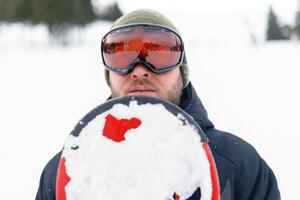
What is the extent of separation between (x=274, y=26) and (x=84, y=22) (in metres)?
20.9

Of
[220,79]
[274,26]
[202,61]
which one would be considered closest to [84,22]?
[274,26]

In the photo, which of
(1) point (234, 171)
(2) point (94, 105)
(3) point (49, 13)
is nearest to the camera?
(1) point (234, 171)

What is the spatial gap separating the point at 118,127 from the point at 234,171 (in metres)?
0.60

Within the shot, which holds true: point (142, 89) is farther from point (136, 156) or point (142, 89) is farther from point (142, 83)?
point (136, 156)

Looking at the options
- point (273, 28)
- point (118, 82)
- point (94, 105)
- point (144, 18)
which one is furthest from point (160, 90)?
point (273, 28)

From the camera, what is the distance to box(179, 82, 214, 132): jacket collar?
2090 mm

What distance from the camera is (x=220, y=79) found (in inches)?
604

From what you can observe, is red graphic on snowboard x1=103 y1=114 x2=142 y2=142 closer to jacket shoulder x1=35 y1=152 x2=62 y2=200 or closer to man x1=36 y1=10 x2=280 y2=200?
man x1=36 y1=10 x2=280 y2=200

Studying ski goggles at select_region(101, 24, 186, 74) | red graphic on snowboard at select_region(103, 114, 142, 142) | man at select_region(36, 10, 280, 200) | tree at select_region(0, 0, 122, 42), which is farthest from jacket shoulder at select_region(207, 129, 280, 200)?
tree at select_region(0, 0, 122, 42)

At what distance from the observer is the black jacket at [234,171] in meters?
1.97

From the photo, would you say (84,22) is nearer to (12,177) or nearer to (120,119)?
(12,177)

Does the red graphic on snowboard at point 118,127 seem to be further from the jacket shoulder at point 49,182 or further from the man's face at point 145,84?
the jacket shoulder at point 49,182

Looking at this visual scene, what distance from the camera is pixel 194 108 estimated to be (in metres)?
2.13

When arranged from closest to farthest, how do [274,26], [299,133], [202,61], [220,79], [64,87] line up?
1. [299,133]
2. [64,87]
3. [220,79]
4. [202,61]
5. [274,26]
